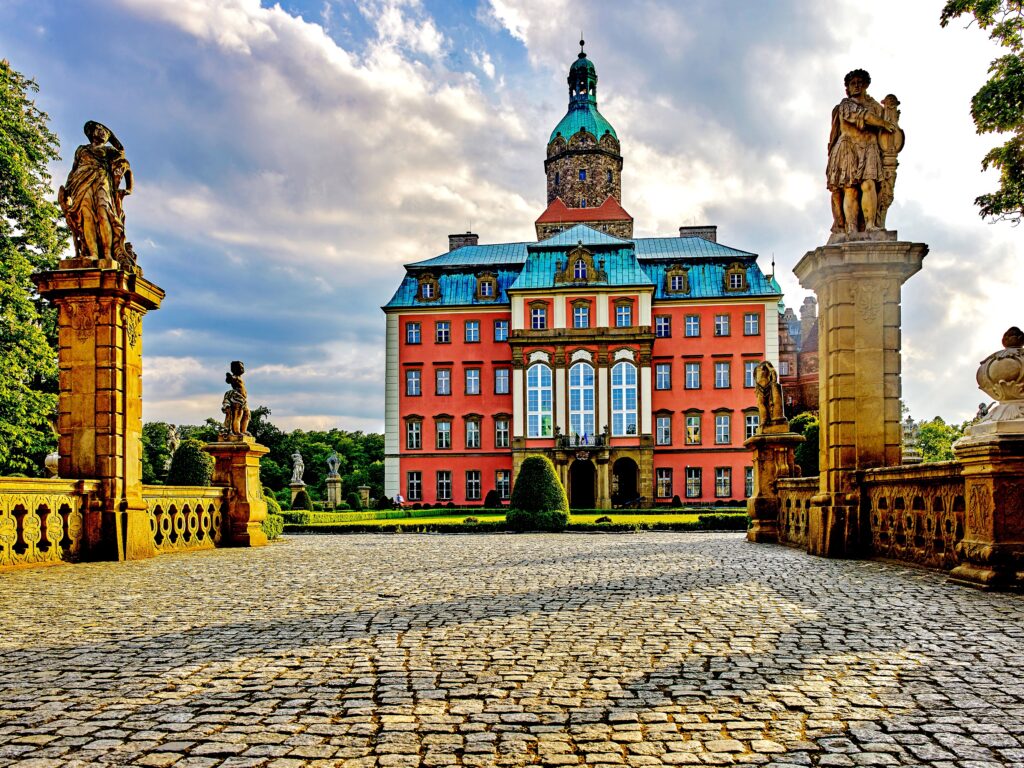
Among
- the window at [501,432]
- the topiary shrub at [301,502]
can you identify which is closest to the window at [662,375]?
the window at [501,432]

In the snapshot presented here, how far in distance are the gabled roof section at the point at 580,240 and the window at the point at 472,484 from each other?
13.6 metres

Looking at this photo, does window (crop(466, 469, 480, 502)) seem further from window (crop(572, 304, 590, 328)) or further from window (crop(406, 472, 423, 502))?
window (crop(572, 304, 590, 328))

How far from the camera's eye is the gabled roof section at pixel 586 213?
57812mm

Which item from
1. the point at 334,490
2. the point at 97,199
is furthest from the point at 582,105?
the point at 97,199

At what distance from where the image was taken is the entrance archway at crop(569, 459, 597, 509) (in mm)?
48062

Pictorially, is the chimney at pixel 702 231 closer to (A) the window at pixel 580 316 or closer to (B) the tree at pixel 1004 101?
(A) the window at pixel 580 316

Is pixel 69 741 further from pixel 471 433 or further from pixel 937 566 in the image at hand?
pixel 471 433

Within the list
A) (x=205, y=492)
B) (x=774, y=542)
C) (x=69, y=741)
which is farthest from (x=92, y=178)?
(x=774, y=542)

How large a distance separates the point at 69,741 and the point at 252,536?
12.9 metres

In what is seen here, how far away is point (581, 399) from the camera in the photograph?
47219 millimetres

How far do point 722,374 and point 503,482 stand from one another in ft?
46.7

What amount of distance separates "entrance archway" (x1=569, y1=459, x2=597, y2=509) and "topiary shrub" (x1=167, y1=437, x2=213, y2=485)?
82.1ft

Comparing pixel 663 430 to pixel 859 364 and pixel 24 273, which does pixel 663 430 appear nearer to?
pixel 24 273

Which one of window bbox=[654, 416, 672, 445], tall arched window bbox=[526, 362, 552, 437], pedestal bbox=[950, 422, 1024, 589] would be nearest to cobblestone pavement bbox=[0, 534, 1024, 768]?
pedestal bbox=[950, 422, 1024, 589]
